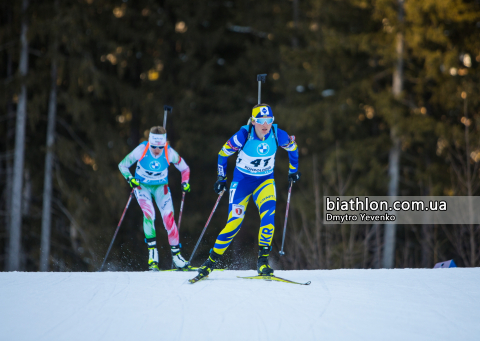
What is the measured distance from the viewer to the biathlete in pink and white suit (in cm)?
716

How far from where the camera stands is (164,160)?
7320 millimetres

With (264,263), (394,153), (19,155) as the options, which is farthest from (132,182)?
(394,153)

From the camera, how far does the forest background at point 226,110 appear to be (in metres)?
12.8

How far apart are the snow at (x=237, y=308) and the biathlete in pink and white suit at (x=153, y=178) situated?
135 centimetres

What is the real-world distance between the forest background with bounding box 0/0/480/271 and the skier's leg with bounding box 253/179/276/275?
16.5 ft

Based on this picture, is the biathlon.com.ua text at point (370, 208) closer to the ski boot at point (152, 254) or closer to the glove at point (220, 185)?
the ski boot at point (152, 254)

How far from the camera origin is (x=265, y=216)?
19.5 ft

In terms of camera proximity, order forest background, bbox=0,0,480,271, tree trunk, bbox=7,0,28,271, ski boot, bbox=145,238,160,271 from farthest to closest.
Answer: tree trunk, bbox=7,0,28,271
forest background, bbox=0,0,480,271
ski boot, bbox=145,238,160,271

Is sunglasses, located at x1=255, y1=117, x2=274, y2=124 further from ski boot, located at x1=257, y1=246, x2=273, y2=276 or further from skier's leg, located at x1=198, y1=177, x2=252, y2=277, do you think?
ski boot, located at x1=257, y1=246, x2=273, y2=276

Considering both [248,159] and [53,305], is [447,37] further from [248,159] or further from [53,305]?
[53,305]

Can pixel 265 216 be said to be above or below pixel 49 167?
below

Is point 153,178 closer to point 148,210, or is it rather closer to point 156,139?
point 148,210

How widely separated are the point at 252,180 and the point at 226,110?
11.8 m

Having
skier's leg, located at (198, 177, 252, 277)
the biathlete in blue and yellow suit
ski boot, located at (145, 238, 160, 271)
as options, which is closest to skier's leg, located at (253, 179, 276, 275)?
the biathlete in blue and yellow suit
